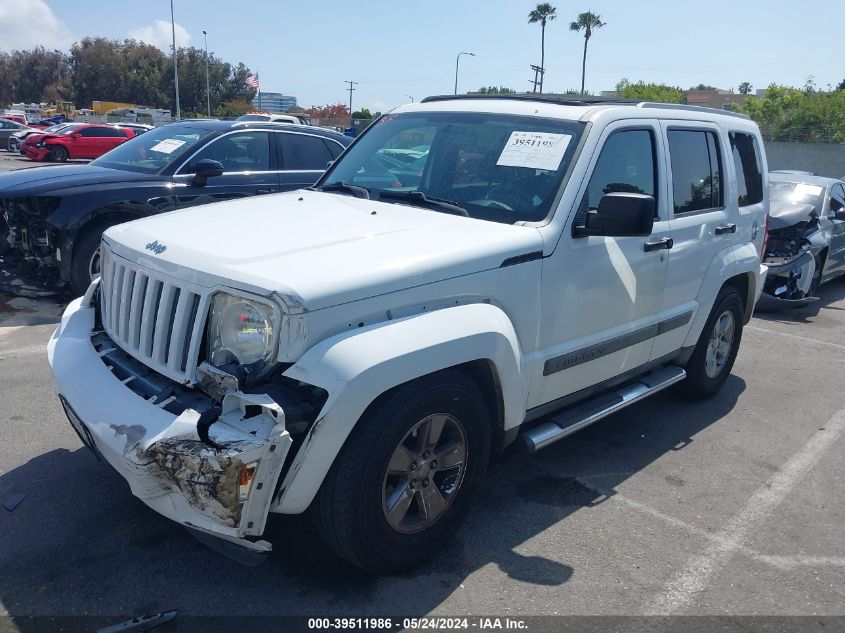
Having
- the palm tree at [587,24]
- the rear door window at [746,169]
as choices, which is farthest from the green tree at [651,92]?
the rear door window at [746,169]

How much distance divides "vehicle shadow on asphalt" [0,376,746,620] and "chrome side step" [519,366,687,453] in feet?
1.39

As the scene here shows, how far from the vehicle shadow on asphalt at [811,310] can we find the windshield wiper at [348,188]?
244 inches

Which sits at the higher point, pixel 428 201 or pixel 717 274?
pixel 428 201

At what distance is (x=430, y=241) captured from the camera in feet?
10.6

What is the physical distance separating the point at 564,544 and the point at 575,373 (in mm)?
891

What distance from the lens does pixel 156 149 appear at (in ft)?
26.1

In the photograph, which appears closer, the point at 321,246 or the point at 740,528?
the point at 321,246

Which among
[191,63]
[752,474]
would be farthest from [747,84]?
[752,474]

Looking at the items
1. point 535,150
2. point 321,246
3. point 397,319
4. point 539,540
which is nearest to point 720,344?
point 535,150

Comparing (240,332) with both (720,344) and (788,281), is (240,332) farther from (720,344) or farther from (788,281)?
(788,281)

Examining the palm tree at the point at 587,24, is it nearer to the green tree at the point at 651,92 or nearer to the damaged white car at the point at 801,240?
the green tree at the point at 651,92

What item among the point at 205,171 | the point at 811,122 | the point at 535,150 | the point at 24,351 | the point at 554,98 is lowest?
the point at 24,351

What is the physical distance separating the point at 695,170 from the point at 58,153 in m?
28.4

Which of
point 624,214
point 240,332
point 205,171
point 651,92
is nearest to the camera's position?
point 240,332
